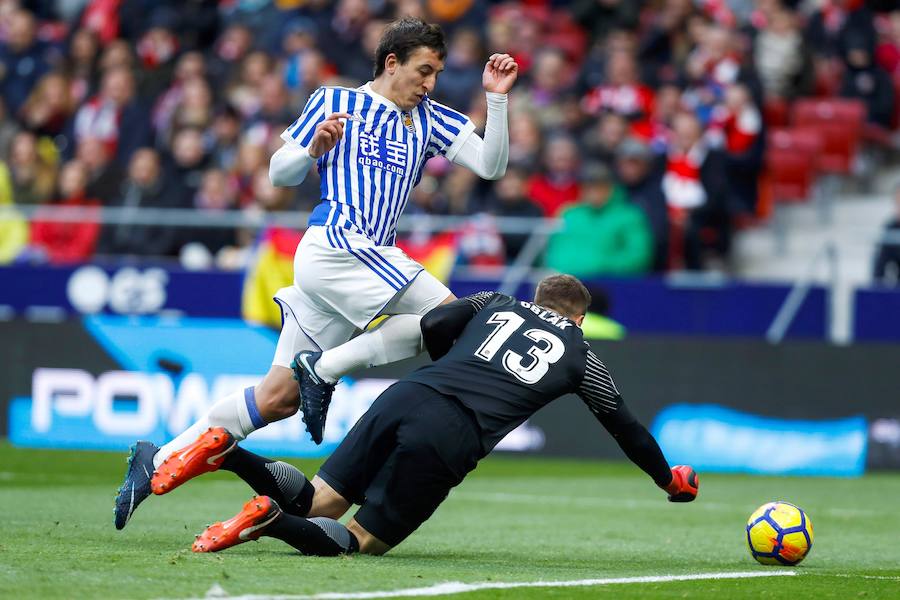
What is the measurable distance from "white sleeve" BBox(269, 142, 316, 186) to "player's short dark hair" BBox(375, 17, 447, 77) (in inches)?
23.8

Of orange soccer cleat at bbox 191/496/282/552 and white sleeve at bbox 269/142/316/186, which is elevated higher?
white sleeve at bbox 269/142/316/186

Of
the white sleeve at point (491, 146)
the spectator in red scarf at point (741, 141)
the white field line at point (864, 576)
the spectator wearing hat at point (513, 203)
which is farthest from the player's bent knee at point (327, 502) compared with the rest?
the spectator in red scarf at point (741, 141)

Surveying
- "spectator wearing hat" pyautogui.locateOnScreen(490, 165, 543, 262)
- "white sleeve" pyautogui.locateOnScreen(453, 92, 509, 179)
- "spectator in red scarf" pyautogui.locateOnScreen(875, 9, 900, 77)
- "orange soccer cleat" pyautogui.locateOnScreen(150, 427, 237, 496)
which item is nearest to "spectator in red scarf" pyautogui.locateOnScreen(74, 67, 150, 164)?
"spectator wearing hat" pyautogui.locateOnScreen(490, 165, 543, 262)

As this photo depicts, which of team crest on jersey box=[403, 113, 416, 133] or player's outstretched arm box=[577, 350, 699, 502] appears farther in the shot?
team crest on jersey box=[403, 113, 416, 133]

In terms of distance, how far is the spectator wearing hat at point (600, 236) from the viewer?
14258mm

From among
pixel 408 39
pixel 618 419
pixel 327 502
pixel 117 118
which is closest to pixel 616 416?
pixel 618 419

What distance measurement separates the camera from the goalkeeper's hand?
6.86 metres

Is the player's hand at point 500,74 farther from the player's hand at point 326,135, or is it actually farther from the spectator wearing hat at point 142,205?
the spectator wearing hat at point 142,205

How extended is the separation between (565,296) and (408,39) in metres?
1.44

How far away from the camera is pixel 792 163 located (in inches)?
622

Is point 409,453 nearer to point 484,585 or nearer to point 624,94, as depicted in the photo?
point 484,585

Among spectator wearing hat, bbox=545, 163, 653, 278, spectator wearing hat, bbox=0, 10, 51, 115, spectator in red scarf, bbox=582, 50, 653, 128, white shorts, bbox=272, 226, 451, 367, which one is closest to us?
white shorts, bbox=272, 226, 451, 367

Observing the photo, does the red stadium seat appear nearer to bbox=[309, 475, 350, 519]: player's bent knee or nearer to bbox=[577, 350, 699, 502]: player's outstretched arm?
bbox=[577, 350, 699, 502]: player's outstretched arm

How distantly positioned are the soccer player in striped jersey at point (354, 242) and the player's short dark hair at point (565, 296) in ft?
1.72
